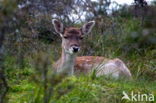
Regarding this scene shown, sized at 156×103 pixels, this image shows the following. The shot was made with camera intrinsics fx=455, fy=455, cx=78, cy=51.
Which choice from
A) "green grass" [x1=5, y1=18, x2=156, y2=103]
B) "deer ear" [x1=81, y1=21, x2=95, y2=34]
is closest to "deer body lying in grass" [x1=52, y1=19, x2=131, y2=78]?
"deer ear" [x1=81, y1=21, x2=95, y2=34]

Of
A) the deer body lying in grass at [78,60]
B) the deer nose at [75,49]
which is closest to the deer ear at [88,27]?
the deer body lying in grass at [78,60]

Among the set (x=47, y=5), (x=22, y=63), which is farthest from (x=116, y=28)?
(x=22, y=63)

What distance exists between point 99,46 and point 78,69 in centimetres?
186

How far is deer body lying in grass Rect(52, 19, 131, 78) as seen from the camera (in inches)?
399

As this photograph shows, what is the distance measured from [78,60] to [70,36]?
0.75 meters

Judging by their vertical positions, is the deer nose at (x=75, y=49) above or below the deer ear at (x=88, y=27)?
below

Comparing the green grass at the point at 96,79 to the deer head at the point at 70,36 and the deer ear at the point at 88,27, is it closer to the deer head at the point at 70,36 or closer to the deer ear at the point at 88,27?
the deer head at the point at 70,36

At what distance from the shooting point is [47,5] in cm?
1317

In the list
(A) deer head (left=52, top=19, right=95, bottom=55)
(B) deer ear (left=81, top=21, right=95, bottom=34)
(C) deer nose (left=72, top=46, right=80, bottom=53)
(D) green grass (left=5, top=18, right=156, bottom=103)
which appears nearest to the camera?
(D) green grass (left=5, top=18, right=156, bottom=103)

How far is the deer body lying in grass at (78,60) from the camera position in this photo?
1014 cm

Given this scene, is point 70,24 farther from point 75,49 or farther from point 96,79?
point 96,79

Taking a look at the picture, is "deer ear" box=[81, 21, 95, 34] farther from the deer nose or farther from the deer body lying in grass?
the deer nose

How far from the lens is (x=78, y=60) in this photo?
11.0 metres

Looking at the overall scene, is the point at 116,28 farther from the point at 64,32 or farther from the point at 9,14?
the point at 9,14
